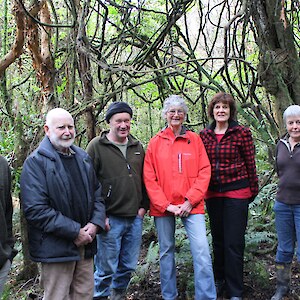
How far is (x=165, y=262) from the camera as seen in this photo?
3.47m

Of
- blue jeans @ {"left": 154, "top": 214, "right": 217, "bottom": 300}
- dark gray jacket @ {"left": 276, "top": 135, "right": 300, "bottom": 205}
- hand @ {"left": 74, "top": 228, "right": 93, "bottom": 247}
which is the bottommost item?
blue jeans @ {"left": 154, "top": 214, "right": 217, "bottom": 300}

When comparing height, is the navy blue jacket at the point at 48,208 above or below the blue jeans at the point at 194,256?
above

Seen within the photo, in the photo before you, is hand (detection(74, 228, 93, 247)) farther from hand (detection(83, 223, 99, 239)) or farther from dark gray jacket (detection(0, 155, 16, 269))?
dark gray jacket (detection(0, 155, 16, 269))

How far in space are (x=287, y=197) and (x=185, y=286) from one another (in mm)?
1343

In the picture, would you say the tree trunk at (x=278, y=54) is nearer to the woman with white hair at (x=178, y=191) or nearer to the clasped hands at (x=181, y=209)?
the woman with white hair at (x=178, y=191)

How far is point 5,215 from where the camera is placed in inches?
107

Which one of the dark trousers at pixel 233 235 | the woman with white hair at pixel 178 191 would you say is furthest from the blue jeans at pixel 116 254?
the dark trousers at pixel 233 235

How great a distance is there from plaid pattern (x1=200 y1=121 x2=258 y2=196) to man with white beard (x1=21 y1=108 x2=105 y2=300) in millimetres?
1119

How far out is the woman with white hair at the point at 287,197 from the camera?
3441 millimetres

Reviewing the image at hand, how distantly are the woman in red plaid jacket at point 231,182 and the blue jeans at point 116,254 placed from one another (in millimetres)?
767

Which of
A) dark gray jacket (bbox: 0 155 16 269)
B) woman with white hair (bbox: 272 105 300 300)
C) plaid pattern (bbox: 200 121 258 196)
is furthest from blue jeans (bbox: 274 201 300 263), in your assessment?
dark gray jacket (bbox: 0 155 16 269)

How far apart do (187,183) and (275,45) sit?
6.81 feet

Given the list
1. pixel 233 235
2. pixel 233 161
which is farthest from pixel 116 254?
pixel 233 161

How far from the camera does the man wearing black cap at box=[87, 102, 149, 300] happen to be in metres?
3.40
